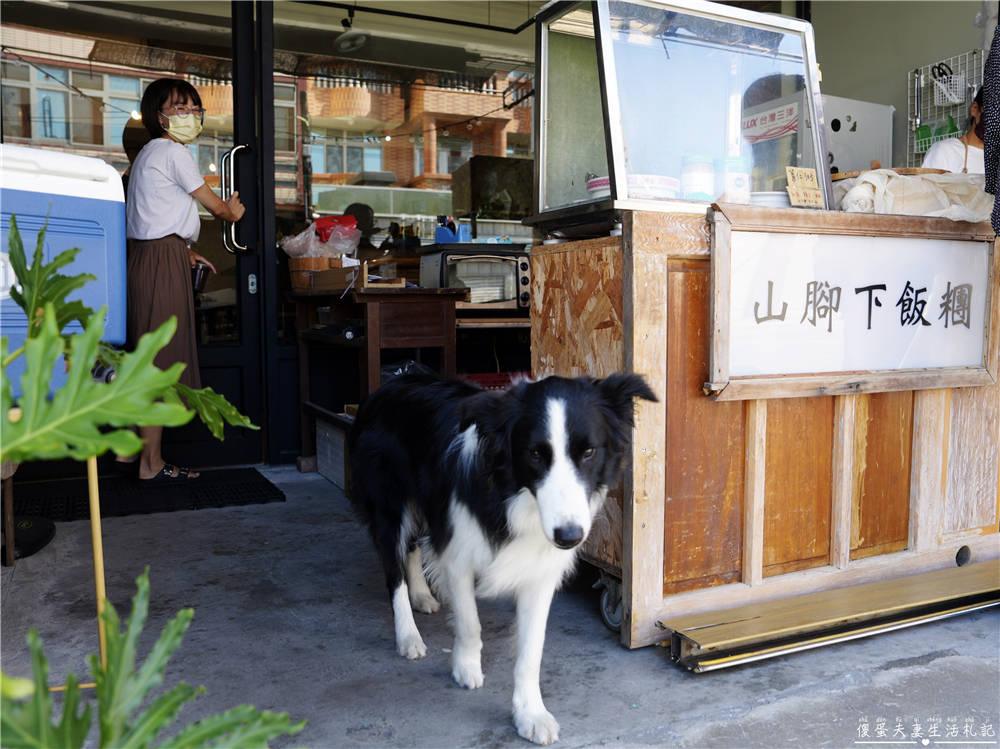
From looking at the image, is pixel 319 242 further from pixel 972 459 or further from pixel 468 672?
pixel 972 459

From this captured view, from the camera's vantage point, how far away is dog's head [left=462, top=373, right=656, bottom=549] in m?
1.60

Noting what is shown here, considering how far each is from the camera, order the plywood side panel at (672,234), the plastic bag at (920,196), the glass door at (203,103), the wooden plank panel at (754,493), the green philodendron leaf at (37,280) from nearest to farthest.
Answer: the green philodendron leaf at (37,280)
the plywood side panel at (672,234)
the wooden plank panel at (754,493)
the plastic bag at (920,196)
the glass door at (203,103)

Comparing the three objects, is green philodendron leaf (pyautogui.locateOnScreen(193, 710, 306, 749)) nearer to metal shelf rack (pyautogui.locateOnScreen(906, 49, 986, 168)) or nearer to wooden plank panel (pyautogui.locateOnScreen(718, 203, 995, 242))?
wooden plank panel (pyautogui.locateOnScreen(718, 203, 995, 242))

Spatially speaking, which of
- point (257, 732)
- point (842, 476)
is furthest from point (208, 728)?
point (842, 476)

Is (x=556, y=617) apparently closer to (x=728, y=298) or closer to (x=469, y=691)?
(x=469, y=691)

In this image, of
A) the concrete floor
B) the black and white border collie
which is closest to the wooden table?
the concrete floor

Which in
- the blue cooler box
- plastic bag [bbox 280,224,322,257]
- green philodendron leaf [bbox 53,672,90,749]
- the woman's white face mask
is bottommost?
green philodendron leaf [bbox 53,672,90,749]

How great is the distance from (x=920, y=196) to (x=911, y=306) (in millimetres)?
463

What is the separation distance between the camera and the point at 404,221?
5523 millimetres

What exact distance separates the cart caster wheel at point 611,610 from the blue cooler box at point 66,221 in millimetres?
1599

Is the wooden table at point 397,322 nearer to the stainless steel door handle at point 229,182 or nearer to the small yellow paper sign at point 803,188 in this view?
the stainless steel door handle at point 229,182

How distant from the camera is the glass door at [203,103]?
4.27 metres

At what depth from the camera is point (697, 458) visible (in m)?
2.33

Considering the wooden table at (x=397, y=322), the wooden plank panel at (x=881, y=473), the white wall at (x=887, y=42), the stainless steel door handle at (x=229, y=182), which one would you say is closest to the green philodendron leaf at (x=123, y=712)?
the wooden plank panel at (x=881, y=473)
